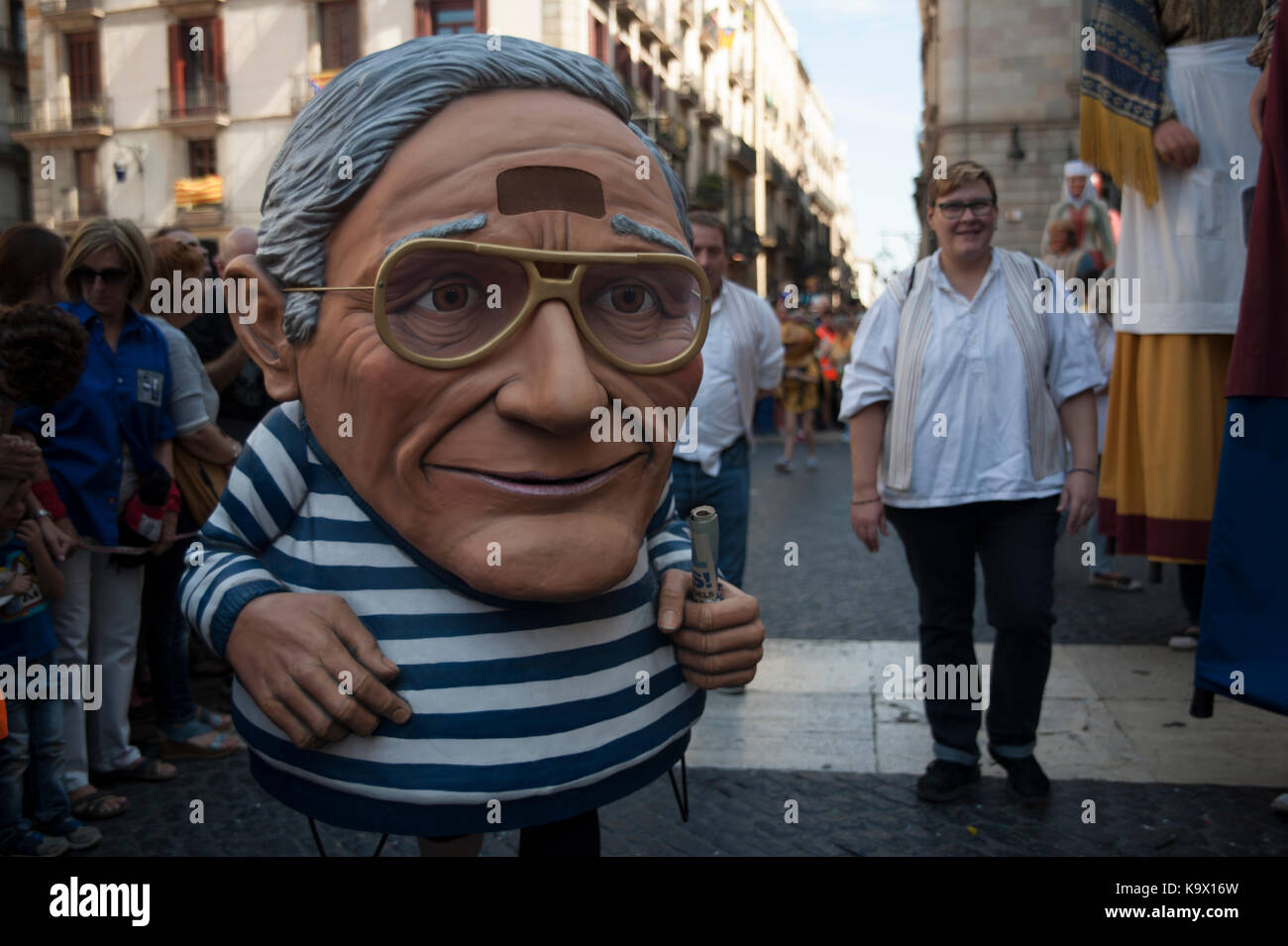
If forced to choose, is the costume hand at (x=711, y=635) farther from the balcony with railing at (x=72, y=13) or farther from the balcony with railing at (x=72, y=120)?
the balcony with railing at (x=72, y=13)

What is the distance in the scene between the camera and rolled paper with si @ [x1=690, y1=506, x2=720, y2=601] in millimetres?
1750

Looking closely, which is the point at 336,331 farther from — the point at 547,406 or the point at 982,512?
the point at 982,512

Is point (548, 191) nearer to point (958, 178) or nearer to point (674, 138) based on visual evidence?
point (958, 178)

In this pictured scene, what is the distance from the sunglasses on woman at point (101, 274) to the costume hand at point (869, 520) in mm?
2410

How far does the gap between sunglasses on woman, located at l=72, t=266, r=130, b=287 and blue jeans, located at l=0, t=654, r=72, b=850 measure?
1219 mm

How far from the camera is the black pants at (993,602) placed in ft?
10.4

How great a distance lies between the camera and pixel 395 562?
5.28 ft

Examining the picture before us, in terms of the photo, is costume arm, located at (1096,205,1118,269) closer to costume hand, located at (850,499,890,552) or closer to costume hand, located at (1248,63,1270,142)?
costume hand, located at (850,499,890,552)

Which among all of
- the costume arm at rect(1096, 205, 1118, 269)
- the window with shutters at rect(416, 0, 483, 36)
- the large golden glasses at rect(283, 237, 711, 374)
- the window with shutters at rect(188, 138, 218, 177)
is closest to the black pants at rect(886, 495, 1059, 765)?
the large golden glasses at rect(283, 237, 711, 374)

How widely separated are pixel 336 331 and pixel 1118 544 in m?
2.74

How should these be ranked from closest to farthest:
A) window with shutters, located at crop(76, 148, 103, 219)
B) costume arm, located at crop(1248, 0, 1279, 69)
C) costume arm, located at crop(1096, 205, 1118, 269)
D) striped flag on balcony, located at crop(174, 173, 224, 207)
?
costume arm, located at crop(1248, 0, 1279, 69), costume arm, located at crop(1096, 205, 1118, 269), striped flag on balcony, located at crop(174, 173, 224, 207), window with shutters, located at crop(76, 148, 103, 219)

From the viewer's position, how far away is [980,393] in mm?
3217

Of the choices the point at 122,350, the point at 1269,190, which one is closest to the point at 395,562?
the point at 1269,190

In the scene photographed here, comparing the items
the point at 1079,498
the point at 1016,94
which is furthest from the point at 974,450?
the point at 1016,94
